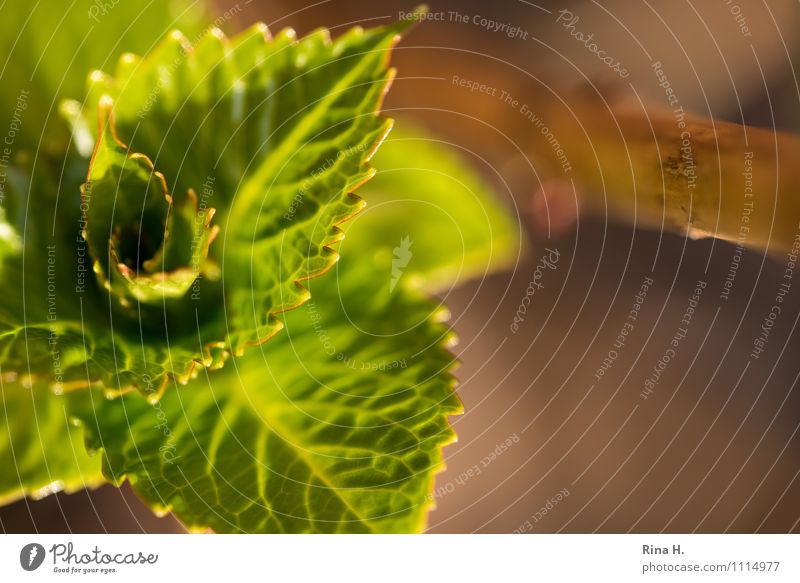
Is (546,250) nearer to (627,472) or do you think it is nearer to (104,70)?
(627,472)

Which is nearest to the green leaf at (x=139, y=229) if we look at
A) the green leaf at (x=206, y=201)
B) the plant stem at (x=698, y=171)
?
the green leaf at (x=206, y=201)

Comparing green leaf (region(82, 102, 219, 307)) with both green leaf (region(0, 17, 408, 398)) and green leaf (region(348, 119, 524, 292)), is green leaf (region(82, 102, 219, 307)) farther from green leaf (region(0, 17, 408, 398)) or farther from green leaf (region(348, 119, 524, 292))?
green leaf (region(348, 119, 524, 292))

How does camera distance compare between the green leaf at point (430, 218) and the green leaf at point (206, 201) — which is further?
the green leaf at point (430, 218)
